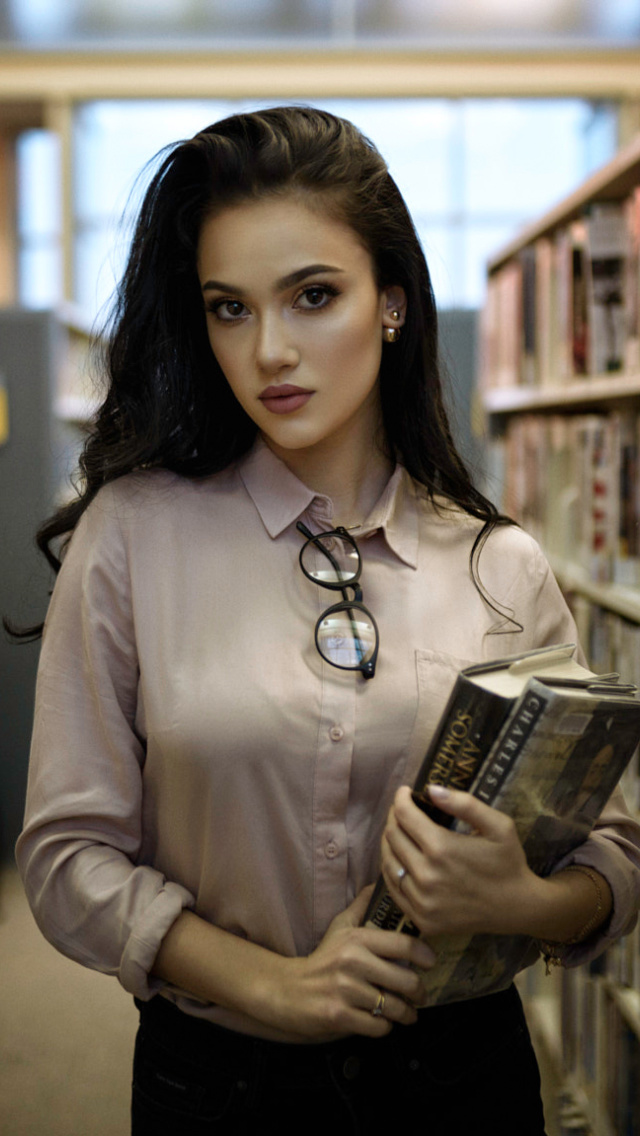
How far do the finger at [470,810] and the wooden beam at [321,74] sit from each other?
6293mm

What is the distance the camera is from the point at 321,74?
251 inches

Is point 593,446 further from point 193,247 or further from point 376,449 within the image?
point 193,247

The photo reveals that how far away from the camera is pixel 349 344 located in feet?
3.43

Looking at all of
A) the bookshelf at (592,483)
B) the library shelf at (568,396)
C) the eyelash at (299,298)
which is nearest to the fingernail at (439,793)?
the eyelash at (299,298)

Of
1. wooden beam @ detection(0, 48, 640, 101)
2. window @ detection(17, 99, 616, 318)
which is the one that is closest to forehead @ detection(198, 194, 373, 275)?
window @ detection(17, 99, 616, 318)

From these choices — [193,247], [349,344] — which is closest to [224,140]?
[193,247]

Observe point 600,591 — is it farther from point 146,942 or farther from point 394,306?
point 146,942

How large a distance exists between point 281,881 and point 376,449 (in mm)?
494

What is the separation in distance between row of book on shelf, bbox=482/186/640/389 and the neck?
0.78m

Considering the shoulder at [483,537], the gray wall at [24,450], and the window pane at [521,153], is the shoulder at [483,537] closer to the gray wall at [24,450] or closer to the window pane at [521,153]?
the gray wall at [24,450]

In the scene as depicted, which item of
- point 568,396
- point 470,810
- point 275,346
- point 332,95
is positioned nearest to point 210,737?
point 470,810

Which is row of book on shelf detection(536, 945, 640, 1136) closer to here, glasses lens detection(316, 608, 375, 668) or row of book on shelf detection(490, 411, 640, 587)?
row of book on shelf detection(490, 411, 640, 587)

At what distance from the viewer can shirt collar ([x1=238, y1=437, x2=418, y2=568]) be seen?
109cm

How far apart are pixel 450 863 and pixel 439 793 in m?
0.07
